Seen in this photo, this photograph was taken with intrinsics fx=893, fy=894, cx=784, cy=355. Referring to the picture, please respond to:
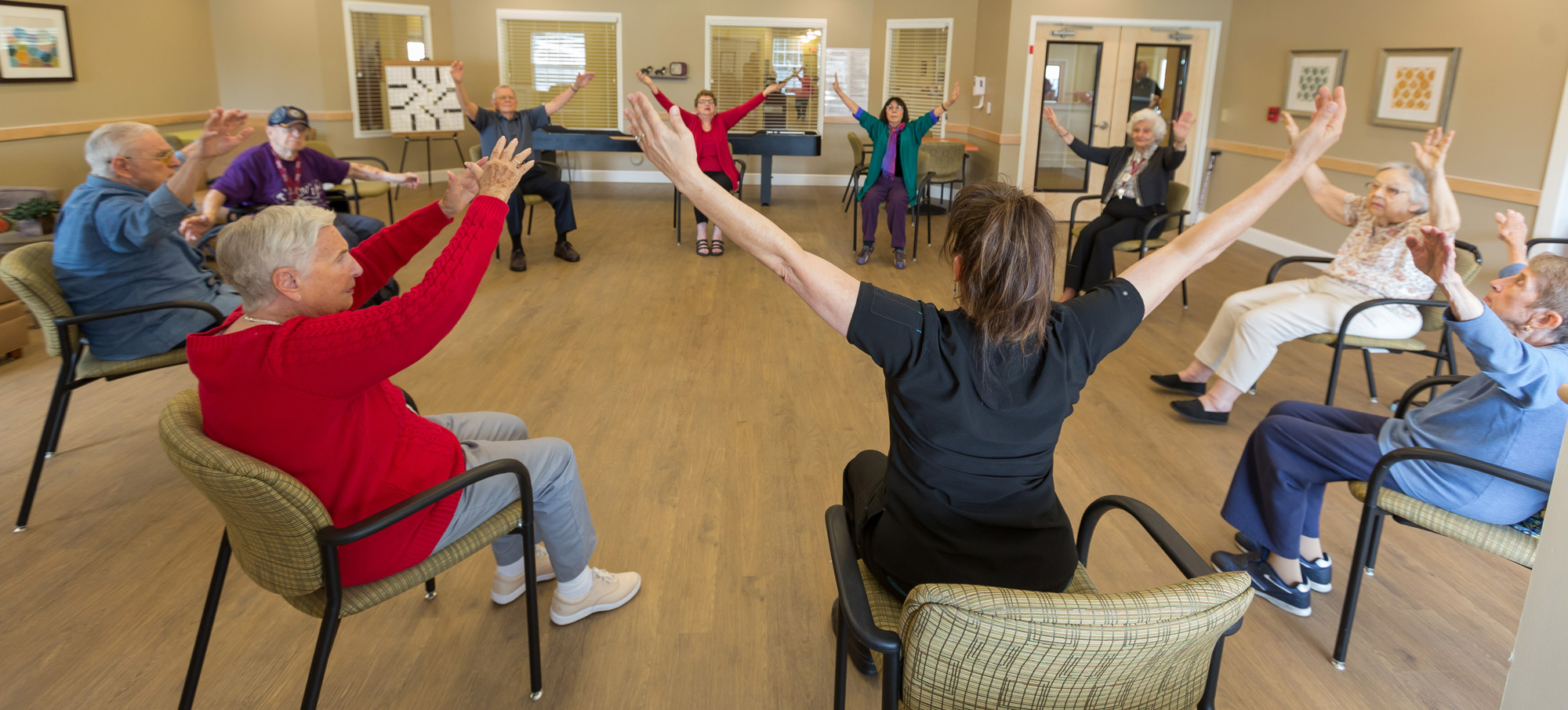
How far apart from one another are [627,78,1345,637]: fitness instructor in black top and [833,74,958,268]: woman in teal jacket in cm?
523

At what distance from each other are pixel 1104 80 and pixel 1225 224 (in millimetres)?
7629

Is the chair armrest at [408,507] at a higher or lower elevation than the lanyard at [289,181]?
lower

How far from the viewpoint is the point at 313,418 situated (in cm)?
162

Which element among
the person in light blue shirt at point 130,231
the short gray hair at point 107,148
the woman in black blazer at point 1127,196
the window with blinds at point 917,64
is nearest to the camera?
the person in light blue shirt at point 130,231

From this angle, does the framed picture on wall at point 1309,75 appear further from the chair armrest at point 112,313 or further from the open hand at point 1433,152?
the chair armrest at point 112,313

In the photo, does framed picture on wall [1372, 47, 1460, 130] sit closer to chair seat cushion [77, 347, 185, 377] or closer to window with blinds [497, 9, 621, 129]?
chair seat cushion [77, 347, 185, 377]

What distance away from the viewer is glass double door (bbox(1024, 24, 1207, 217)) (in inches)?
336

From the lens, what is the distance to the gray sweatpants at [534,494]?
75.9 inches

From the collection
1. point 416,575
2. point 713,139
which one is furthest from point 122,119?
point 416,575

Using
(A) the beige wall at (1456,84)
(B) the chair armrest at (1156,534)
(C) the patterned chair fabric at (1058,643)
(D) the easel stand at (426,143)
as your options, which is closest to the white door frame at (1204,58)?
(A) the beige wall at (1456,84)

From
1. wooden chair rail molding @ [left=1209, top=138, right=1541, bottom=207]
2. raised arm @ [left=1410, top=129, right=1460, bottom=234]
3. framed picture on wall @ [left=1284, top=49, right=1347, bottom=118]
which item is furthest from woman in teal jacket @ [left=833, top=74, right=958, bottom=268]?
raised arm @ [left=1410, top=129, right=1460, bottom=234]

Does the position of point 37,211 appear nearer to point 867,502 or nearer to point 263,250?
point 263,250

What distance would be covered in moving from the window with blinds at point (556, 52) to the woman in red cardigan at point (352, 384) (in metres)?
9.23

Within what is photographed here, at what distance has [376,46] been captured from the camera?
9695 millimetres
